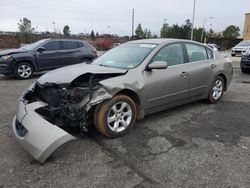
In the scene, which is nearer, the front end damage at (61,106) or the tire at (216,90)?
the front end damage at (61,106)

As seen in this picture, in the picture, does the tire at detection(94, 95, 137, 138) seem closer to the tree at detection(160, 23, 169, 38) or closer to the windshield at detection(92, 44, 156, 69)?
the windshield at detection(92, 44, 156, 69)

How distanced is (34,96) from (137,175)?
7.48 ft

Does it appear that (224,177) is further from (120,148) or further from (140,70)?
(140,70)

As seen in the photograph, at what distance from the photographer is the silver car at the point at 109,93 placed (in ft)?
10.6

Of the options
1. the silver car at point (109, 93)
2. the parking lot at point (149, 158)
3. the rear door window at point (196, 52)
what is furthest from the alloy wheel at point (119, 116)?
the rear door window at point (196, 52)

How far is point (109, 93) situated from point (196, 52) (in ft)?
8.53

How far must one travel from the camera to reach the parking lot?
9.04 feet

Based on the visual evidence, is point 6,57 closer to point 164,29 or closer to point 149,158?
point 149,158

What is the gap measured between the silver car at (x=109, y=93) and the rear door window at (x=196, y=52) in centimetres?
2

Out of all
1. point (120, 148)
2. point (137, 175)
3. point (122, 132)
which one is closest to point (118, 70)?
point (122, 132)

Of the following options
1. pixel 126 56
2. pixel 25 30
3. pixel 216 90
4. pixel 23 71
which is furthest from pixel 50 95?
pixel 25 30

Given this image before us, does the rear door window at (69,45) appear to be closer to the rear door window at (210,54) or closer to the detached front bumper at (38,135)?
the rear door window at (210,54)

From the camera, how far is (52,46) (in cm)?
996

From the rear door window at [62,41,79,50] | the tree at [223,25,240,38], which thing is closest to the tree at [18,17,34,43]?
the rear door window at [62,41,79,50]
